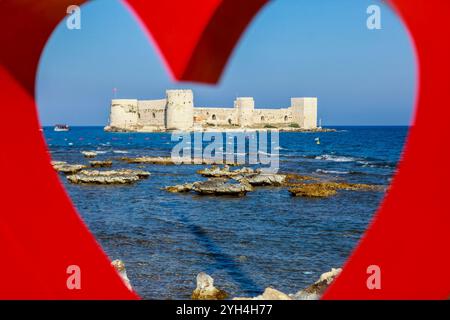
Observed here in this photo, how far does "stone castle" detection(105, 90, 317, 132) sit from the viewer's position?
6675 cm

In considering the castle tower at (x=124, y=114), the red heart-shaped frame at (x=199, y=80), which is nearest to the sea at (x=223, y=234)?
the red heart-shaped frame at (x=199, y=80)

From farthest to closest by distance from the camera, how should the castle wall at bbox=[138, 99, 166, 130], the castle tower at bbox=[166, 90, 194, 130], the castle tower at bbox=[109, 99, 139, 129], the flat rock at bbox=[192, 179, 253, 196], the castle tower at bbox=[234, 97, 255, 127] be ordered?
the castle tower at bbox=[109, 99, 139, 129], the castle tower at bbox=[234, 97, 255, 127], the castle wall at bbox=[138, 99, 166, 130], the castle tower at bbox=[166, 90, 194, 130], the flat rock at bbox=[192, 179, 253, 196]

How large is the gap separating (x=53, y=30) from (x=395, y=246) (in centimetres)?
283

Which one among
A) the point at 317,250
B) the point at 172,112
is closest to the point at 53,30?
the point at 317,250

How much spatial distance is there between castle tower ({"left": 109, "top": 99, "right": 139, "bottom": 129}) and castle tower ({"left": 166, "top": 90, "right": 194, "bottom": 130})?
34.6 feet

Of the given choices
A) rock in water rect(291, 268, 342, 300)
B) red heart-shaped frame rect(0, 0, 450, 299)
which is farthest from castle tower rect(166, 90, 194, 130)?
red heart-shaped frame rect(0, 0, 450, 299)

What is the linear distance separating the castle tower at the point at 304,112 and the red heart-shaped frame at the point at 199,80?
76.3m

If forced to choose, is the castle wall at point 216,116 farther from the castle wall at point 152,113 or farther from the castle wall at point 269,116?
the castle wall at point 152,113

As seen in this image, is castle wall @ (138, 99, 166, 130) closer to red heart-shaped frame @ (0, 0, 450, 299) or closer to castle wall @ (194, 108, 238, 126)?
castle wall @ (194, 108, 238, 126)

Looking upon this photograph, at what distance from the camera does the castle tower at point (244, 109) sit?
72.1 meters

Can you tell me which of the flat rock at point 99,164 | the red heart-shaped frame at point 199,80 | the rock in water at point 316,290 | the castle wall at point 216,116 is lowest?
the rock in water at point 316,290

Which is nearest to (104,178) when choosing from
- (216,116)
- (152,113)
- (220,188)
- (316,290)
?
(220,188)

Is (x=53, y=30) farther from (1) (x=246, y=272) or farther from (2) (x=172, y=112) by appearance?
(2) (x=172, y=112)

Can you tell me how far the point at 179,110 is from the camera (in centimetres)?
6662
